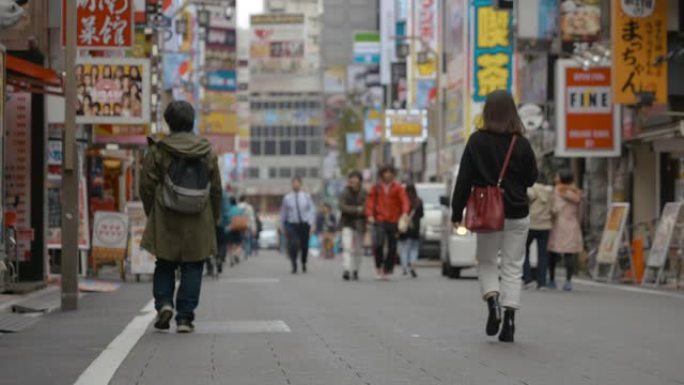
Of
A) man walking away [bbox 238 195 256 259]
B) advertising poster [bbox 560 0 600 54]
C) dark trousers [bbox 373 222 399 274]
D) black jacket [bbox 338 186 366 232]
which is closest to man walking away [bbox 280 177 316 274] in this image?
black jacket [bbox 338 186 366 232]

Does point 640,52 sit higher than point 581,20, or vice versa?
point 581,20

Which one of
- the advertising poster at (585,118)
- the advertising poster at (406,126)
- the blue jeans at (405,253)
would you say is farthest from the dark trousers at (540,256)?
the advertising poster at (406,126)

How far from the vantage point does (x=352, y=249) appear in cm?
2492

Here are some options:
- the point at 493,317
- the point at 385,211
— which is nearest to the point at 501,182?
the point at 493,317

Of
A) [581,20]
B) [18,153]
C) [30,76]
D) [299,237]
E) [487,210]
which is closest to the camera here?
[487,210]

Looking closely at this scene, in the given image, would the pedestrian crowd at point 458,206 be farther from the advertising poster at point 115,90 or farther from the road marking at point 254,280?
the road marking at point 254,280

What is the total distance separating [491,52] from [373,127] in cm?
4702

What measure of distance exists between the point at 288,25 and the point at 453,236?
429ft

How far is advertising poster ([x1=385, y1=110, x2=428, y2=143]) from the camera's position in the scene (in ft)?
244

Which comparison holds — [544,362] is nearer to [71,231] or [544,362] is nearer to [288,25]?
[71,231]

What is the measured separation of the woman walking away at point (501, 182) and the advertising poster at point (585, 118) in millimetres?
21304

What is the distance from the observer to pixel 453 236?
87.3 ft

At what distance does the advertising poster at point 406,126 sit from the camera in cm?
7450

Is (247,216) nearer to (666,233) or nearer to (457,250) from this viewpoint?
(457,250)
